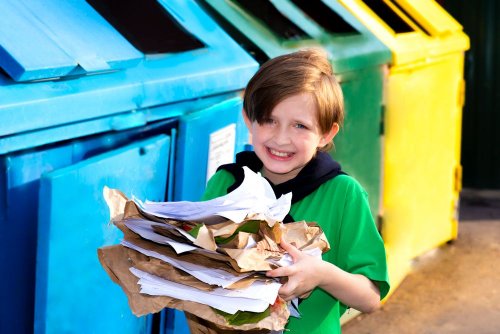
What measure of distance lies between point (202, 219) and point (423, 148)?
3782 millimetres

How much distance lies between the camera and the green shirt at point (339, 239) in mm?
2242

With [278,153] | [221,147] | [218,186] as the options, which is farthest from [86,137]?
[221,147]

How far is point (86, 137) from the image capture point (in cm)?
276

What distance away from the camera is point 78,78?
2758 mm

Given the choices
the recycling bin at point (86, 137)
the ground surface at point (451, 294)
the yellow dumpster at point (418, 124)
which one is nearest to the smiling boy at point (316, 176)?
the recycling bin at point (86, 137)

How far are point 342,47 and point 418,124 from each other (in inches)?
38.2

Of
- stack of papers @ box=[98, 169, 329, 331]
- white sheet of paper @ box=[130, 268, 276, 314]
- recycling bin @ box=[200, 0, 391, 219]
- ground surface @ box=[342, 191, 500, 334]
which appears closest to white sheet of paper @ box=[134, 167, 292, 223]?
stack of papers @ box=[98, 169, 329, 331]

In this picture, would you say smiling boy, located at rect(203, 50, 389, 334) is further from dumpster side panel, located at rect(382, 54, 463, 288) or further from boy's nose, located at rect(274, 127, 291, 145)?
dumpster side panel, located at rect(382, 54, 463, 288)

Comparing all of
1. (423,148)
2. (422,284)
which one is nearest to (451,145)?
(423,148)

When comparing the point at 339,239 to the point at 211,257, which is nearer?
the point at 211,257

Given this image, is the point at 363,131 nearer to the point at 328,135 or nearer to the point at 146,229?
the point at 328,135

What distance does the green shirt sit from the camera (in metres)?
2.24

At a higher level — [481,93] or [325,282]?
[325,282]

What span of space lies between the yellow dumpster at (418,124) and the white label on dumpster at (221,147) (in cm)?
164
